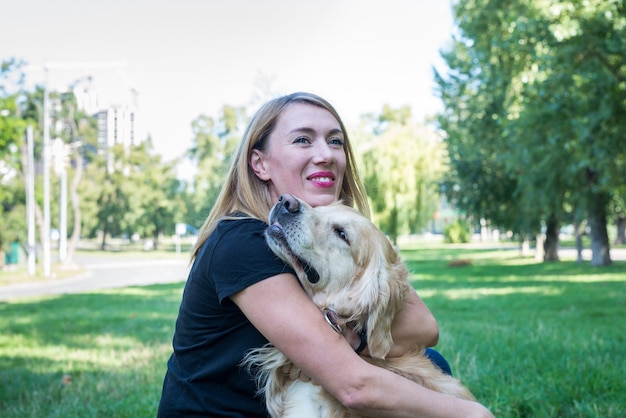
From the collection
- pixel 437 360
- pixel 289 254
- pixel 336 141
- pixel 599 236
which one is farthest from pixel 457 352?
pixel 599 236

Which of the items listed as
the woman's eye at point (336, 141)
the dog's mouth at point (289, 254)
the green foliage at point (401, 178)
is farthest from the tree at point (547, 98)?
the dog's mouth at point (289, 254)

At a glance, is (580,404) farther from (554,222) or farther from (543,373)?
(554,222)

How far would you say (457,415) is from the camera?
244cm

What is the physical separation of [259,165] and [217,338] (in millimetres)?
984

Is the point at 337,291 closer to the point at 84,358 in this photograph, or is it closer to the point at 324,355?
the point at 324,355

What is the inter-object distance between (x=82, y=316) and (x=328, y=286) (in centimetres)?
980

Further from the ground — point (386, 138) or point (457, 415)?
point (386, 138)

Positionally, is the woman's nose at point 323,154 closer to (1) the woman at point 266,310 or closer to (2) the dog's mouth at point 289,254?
(1) the woman at point 266,310

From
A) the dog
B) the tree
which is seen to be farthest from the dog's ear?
the tree

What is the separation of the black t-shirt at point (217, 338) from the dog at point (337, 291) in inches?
2.7

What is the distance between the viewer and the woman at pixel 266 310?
2.36 metres

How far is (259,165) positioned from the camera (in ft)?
10.5

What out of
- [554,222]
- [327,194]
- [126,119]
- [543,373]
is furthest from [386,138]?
[327,194]

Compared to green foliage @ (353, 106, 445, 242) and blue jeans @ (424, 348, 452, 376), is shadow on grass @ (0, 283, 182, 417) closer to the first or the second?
blue jeans @ (424, 348, 452, 376)
